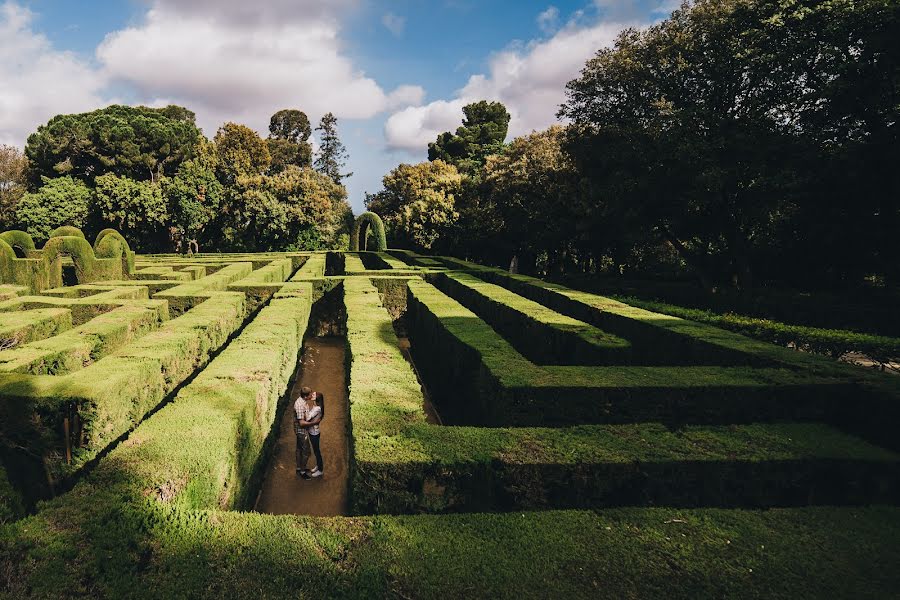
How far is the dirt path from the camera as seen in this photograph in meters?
6.71

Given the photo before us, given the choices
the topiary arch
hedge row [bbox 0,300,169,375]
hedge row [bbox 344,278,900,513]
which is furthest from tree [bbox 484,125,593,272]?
hedge row [bbox 344,278,900,513]

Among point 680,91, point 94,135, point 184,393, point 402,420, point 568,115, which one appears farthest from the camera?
point 94,135

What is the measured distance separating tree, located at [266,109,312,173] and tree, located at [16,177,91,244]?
30.4 meters

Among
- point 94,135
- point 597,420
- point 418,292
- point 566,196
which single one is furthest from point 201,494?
point 94,135

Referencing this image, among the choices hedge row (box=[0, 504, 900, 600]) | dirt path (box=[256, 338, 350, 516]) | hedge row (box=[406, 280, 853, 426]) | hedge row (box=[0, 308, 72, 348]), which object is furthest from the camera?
hedge row (box=[0, 308, 72, 348])

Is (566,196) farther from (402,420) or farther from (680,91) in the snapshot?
(402,420)

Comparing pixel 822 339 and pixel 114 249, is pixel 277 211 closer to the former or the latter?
pixel 114 249

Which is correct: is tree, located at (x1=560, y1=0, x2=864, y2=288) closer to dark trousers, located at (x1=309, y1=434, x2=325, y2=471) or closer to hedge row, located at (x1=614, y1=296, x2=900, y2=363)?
hedge row, located at (x1=614, y1=296, x2=900, y2=363)

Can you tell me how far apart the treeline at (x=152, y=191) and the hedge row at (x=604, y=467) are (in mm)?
39286

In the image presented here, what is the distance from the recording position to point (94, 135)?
4022 cm

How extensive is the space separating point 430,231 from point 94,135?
30.4 meters

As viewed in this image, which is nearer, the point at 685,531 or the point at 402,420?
the point at 685,531

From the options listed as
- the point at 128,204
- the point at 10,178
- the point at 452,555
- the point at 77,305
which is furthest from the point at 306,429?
the point at 10,178

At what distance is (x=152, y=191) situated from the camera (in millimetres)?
37750
